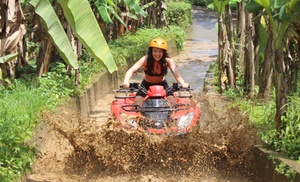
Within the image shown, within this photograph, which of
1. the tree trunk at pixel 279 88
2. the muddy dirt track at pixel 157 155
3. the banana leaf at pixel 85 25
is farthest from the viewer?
the muddy dirt track at pixel 157 155

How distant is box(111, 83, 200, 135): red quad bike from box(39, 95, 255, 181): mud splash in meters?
0.14

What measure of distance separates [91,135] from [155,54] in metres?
1.57

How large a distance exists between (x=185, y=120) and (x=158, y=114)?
348 millimetres

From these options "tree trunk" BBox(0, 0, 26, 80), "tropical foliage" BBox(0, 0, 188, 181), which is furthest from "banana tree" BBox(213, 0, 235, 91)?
"tree trunk" BBox(0, 0, 26, 80)

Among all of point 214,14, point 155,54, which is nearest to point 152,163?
point 155,54

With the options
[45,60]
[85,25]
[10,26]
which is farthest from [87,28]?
[45,60]

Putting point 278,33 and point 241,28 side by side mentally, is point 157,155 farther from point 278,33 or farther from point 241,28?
point 241,28

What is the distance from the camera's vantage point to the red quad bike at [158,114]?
22.6 feet

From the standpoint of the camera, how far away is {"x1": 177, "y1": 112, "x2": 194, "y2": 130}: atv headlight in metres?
6.94

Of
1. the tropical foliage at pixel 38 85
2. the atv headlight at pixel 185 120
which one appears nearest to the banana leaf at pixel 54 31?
the tropical foliage at pixel 38 85

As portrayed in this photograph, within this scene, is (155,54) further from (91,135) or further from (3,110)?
(3,110)

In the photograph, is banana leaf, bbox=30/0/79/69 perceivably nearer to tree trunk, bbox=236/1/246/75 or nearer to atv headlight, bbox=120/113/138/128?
atv headlight, bbox=120/113/138/128

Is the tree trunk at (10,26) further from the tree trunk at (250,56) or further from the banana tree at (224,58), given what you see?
the tree trunk at (250,56)

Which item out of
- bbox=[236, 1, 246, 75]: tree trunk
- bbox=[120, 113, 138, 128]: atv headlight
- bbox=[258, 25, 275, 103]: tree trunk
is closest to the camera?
bbox=[120, 113, 138, 128]: atv headlight
